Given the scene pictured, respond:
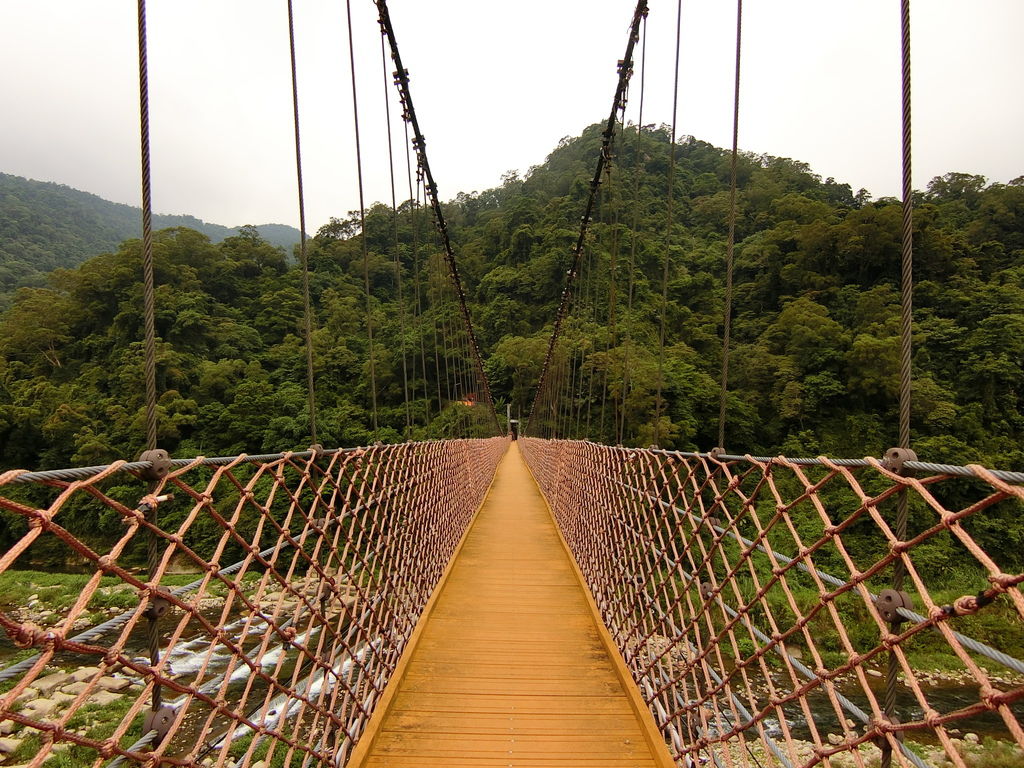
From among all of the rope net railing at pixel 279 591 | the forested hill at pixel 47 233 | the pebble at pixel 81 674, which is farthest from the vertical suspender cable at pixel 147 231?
the forested hill at pixel 47 233

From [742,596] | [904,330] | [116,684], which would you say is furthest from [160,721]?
[116,684]

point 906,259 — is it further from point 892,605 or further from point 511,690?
point 511,690

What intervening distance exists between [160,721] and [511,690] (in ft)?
3.12

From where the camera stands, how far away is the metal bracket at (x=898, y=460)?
0.75 metres

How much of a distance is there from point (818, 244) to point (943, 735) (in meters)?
18.0

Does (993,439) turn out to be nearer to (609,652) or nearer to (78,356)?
(609,652)

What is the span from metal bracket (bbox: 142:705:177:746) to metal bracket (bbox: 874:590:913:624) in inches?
39.2

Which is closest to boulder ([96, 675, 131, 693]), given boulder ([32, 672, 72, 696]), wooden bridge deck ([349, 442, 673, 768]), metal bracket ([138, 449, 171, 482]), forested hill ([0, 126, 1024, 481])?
boulder ([32, 672, 72, 696])

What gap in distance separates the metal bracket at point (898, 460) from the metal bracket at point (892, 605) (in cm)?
16

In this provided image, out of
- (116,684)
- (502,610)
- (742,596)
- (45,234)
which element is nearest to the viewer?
(502,610)

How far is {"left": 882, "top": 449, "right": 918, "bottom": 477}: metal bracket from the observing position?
755mm

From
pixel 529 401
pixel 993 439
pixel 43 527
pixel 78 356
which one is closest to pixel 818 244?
pixel 993 439

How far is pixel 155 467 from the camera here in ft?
2.59

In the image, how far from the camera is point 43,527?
579 millimetres
